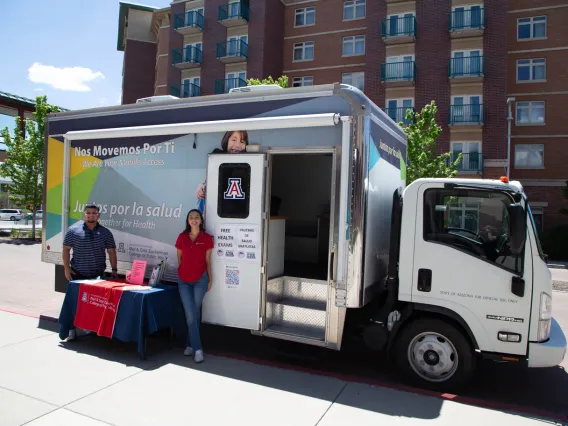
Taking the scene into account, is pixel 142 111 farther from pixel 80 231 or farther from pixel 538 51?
pixel 538 51

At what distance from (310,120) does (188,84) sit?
3023cm

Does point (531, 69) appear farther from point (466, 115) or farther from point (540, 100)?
point (466, 115)

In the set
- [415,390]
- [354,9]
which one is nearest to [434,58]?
[354,9]

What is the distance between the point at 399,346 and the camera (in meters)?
4.76

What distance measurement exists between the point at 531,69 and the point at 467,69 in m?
5.05

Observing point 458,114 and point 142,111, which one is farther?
point 458,114

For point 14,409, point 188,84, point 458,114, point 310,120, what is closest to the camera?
point 14,409

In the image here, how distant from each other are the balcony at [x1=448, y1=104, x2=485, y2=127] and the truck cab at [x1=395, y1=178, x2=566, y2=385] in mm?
22700

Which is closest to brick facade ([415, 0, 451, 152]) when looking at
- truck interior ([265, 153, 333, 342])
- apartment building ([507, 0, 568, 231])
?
apartment building ([507, 0, 568, 231])

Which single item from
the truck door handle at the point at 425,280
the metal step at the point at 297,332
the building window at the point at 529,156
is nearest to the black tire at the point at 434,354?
the truck door handle at the point at 425,280

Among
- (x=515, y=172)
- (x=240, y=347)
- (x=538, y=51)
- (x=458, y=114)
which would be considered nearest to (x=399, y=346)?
(x=240, y=347)

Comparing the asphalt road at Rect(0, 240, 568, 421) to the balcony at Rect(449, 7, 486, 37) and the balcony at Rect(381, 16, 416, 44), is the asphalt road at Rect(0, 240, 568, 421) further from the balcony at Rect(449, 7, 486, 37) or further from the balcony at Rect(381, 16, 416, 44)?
the balcony at Rect(381, 16, 416, 44)

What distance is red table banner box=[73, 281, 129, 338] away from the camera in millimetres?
5453

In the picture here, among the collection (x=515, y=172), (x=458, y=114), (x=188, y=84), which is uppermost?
(x=188, y=84)
